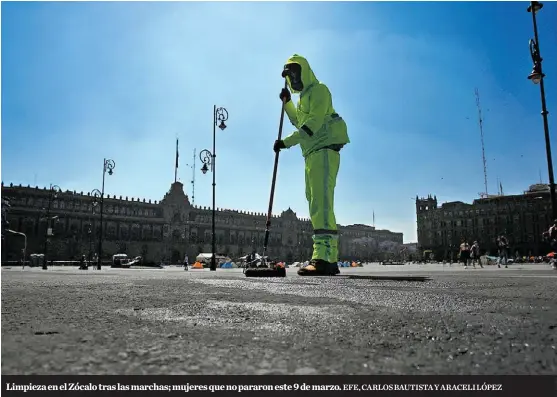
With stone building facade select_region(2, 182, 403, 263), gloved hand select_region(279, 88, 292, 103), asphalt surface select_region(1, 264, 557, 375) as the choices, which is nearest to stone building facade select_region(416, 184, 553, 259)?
stone building facade select_region(2, 182, 403, 263)

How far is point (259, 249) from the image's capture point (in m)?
72.8

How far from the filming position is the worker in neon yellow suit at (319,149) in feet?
22.5

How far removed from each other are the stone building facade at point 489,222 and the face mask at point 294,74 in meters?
68.4

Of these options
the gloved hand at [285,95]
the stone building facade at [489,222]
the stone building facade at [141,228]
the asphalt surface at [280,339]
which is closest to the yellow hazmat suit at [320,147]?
the gloved hand at [285,95]

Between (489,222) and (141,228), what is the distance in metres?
60.9

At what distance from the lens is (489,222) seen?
240 feet

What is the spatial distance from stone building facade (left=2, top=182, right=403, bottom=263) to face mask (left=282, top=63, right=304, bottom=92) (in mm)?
37267

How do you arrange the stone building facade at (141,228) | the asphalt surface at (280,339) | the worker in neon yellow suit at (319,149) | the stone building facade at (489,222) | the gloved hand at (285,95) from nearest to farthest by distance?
the asphalt surface at (280,339), the worker in neon yellow suit at (319,149), the gloved hand at (285,95), the stone building facade at (141,228), the stone building facade at (489,222)

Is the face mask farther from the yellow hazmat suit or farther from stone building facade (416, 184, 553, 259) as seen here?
stone building facade (416, 184, 553, 259)

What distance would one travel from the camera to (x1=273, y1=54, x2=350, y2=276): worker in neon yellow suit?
684cm

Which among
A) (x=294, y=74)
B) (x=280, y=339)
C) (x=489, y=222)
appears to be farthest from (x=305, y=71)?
(x=489, y=222)

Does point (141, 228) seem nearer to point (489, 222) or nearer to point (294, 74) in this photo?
point (294, 74)

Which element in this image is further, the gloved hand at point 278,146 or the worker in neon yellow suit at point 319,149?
the gloved hand at point 278,146

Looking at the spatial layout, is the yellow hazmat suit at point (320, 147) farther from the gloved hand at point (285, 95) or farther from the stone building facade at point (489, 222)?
the stone building facade at point (489, 222)
